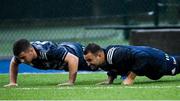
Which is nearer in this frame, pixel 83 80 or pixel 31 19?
pixel 83 80

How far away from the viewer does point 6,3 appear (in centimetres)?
1375

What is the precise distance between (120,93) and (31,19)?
6688 millimetres

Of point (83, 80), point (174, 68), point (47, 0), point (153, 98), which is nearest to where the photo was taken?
point (153, 98)

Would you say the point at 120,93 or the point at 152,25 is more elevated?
the point at 120,93

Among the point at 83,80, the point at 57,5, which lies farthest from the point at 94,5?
the point at 83,80

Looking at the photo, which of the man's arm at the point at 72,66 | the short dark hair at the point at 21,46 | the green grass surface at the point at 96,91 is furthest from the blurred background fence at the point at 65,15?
the short dark hair at the point at 21,46

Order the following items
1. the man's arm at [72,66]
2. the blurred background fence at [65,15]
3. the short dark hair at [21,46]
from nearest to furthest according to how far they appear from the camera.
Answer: the short dark hair at [21,46]
the man's arm at [72,66]
the blurred background fence at [65,15]

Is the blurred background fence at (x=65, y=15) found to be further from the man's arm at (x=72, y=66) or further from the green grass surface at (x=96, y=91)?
the man's arm at (x=72, y=66)

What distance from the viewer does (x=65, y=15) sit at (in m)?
13.9

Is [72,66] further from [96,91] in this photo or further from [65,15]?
[65,15]

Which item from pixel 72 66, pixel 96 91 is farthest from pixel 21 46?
pixel 96 91

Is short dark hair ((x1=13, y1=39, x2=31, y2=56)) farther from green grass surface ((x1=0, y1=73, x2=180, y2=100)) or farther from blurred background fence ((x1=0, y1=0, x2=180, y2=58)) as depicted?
blurred background fence ((x1=0, y1=0, x2=180, y2=58))

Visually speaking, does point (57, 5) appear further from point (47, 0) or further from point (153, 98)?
point (153, 98)

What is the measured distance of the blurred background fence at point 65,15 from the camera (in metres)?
13.8
